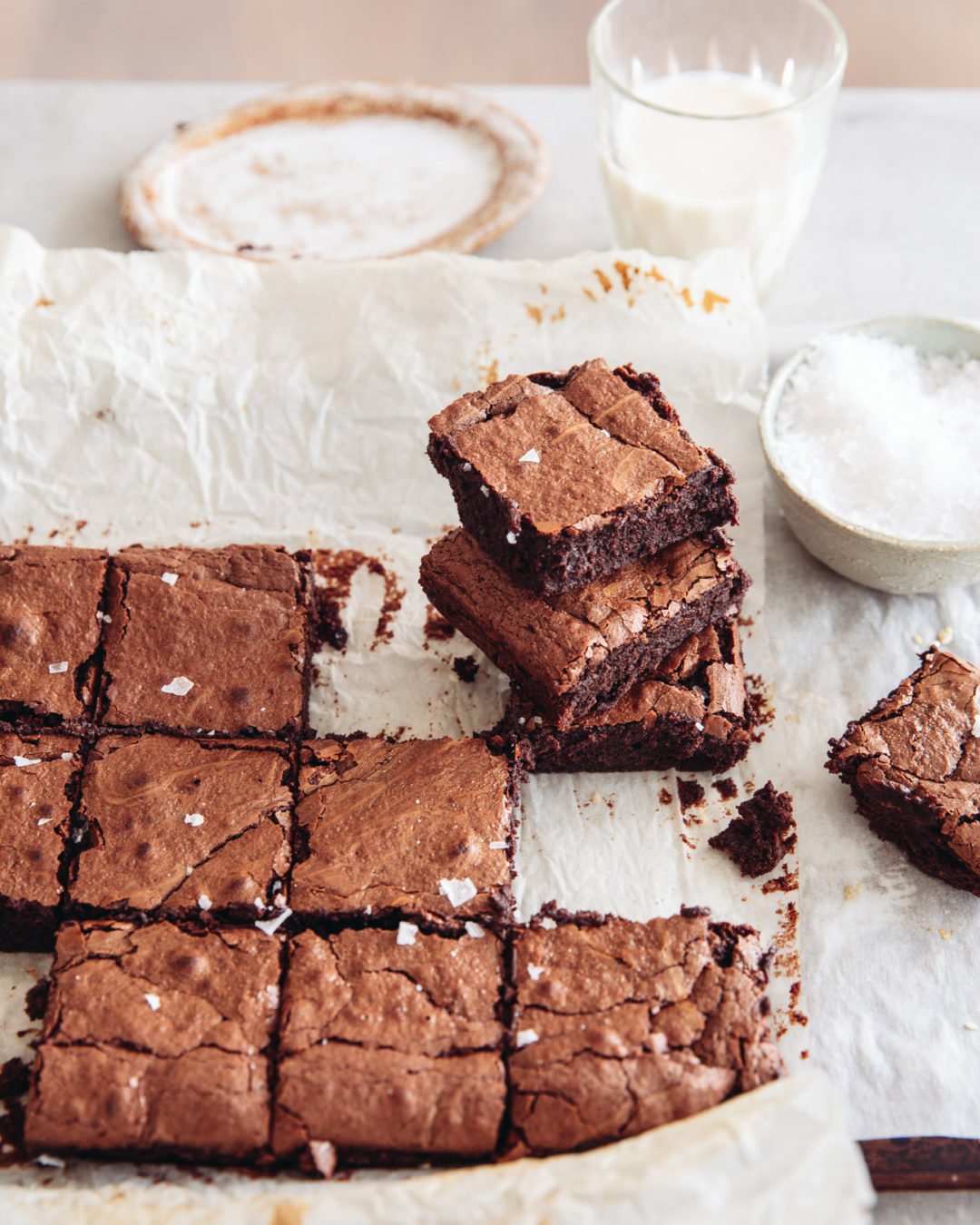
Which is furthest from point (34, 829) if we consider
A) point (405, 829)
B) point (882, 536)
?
point (882, 536)

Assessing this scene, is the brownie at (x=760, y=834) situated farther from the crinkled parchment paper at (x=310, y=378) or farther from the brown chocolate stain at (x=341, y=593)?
the brown chocolate stain at (x=341, y=593)

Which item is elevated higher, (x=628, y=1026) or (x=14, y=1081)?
(x=628, y=1026)

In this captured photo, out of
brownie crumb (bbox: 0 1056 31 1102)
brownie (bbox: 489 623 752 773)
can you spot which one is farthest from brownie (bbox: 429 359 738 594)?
brownie crumb (bbox: 0 1056 31 1102)

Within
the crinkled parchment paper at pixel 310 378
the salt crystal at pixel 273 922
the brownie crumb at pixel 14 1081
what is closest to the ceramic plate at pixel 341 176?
the crinkled parchment paper at pixel 310 378

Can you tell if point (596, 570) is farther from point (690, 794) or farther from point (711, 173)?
point (711, 173)

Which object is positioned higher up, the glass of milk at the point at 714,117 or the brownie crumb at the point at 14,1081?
the glass of milk at the point at 714,117

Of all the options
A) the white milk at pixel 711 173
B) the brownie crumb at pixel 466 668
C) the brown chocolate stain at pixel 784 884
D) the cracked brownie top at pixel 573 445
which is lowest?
the brown chocolate stain at pixel 784 884
